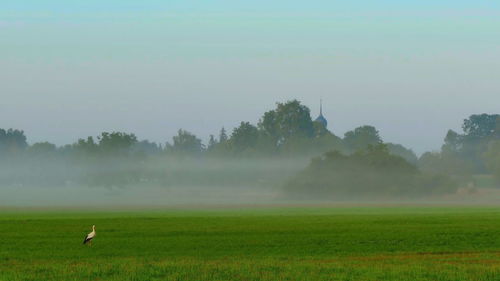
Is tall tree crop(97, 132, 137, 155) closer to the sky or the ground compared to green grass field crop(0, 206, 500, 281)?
closer to the sky

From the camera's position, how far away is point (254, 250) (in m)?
42.7

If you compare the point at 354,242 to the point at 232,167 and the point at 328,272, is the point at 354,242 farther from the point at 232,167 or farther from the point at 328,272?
the point at 232,167

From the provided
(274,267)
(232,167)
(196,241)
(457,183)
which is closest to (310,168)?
(457,183)

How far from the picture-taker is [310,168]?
493ft

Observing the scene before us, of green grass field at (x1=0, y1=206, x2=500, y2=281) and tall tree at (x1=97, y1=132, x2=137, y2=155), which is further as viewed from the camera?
tall tree at (x1=97, y1=132, x2=137, y2=155)

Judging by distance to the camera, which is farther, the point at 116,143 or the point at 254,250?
the point at 116,143

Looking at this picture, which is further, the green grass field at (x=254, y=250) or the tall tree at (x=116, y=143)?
the tall tree at (x=116, y=143)

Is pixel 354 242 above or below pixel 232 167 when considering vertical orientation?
below

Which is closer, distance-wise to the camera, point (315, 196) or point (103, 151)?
point (315, 196)

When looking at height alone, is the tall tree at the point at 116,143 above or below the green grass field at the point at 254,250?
above

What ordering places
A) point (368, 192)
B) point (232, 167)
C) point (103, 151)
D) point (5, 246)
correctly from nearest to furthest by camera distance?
point (5, 246), point (368, 192), point (103, 151), point (232, 167)

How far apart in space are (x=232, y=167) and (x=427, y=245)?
154940 millimetres

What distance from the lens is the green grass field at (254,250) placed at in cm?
3095

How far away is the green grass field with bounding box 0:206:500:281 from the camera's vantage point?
102 ft
